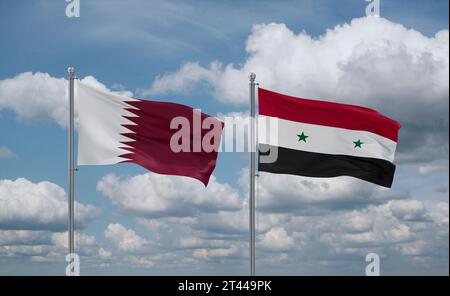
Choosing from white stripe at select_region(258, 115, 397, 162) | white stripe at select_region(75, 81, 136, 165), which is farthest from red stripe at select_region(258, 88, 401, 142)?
white stripe at select_region(75, 81, 136, 165)

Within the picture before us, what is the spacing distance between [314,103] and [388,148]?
347 centimetres

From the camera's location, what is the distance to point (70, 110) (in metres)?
25.0

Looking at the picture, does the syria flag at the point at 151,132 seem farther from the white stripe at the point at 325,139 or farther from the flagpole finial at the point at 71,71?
the white stripe at the point at 325,139

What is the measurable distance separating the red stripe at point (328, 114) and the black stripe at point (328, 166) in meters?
1.22

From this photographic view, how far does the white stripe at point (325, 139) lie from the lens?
2616 centimetres

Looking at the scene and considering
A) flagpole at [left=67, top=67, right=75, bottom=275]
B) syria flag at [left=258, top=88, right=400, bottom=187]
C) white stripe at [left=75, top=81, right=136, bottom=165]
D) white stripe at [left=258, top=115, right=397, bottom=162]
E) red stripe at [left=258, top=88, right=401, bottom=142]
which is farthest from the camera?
red stripe at [left=258, top=88, right=401, bottom=142]

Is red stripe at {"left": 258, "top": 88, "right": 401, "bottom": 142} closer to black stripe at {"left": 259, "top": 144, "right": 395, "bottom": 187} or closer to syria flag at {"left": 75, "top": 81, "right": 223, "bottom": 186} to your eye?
black stripe at {"left": 259, "top": 144, "right": 395, "bottom": 187}

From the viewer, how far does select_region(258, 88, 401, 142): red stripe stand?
26.4 metres

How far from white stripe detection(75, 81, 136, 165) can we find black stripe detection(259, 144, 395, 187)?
5187mm

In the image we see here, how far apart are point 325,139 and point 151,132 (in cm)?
673

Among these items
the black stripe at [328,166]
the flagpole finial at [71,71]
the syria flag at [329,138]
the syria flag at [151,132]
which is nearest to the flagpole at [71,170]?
the flagpole finial at [71,71]
